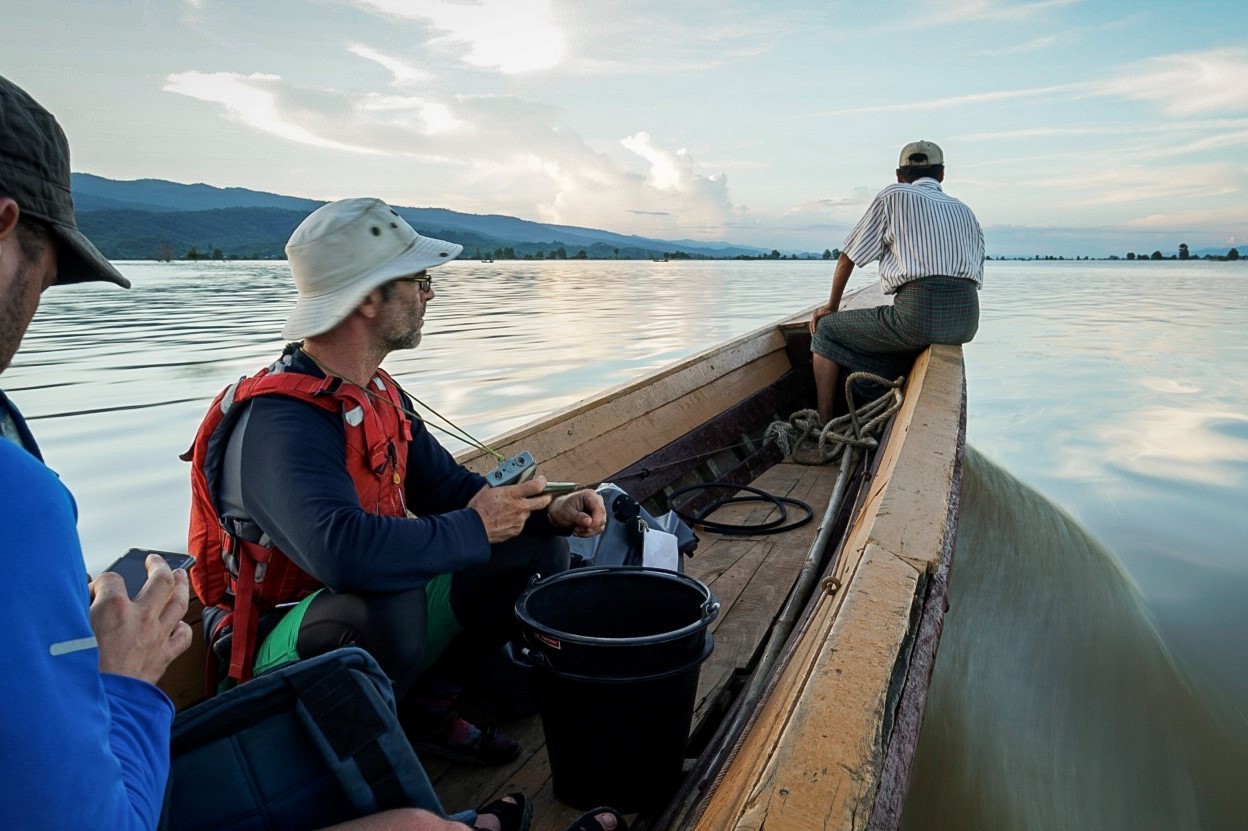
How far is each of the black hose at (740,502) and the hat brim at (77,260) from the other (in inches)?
114

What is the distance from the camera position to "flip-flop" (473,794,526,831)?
1.82m

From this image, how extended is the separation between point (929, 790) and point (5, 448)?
3319 mm

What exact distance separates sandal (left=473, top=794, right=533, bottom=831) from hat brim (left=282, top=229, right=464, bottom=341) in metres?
1.10

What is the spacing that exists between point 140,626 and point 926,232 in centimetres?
489

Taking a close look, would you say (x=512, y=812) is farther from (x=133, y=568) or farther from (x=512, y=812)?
(x=133, y=568)

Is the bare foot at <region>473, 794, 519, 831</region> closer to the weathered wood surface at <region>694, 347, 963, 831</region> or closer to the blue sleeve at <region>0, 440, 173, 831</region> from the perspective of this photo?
the weathered wood surface at <region>694, 347, 963, 831</region>

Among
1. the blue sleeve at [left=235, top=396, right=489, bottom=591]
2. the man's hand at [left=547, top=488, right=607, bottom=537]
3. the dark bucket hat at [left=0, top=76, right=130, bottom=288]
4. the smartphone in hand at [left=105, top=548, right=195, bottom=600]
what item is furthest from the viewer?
the man's hand at [left=547, top=488, right=607, bottom=537]

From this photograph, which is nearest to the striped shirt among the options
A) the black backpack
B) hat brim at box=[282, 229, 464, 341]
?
hat brim at box=[282, 229, 464, 341]

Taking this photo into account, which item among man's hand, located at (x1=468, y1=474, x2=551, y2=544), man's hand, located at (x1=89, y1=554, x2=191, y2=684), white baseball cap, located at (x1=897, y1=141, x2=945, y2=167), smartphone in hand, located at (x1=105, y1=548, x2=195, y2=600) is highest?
white baseball cap, located at (x1=897, y1=141, x2=945, y2=167)

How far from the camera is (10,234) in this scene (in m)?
0.93

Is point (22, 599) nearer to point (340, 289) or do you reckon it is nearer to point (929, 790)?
point (340, 289)

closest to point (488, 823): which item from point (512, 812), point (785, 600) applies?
point (512, 812)

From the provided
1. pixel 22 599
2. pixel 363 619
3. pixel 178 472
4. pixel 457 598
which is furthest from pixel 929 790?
pixel 178 472

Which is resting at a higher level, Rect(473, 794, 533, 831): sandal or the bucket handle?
the bucket handle
